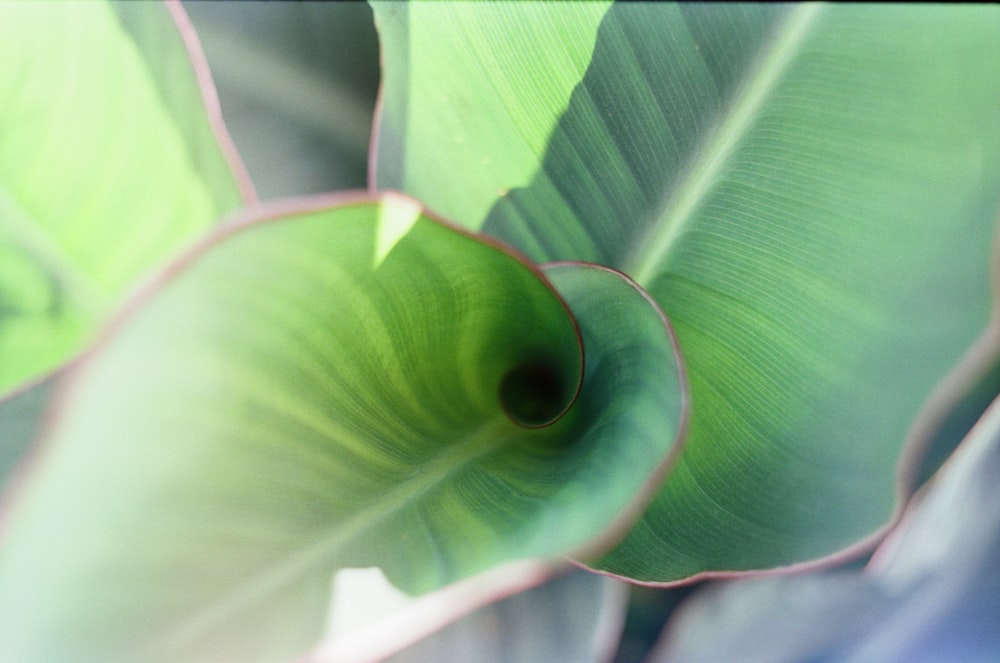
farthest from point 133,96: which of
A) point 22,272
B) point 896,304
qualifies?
point 896,304

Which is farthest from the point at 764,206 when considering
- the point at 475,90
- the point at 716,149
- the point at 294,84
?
the point at 294,84

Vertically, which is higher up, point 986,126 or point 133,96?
point 133,96

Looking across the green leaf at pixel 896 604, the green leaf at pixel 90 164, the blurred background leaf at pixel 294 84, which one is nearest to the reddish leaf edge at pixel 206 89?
the green leaf at pixel 90 164

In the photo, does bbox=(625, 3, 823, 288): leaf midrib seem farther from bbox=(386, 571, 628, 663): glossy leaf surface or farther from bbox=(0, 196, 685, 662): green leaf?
bbox=(386, 571, 628, 663): glossy leaf surface

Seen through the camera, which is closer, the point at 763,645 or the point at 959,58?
the point at 959,58

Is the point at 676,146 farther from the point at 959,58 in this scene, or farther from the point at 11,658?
the point at 11,658

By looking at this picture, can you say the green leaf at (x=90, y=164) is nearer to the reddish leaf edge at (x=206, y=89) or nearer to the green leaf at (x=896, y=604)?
the reddish leaf edge at (x=206, y=89)

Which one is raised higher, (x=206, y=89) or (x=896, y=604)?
(x=206, y=89)

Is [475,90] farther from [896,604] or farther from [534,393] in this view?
[896,604]
